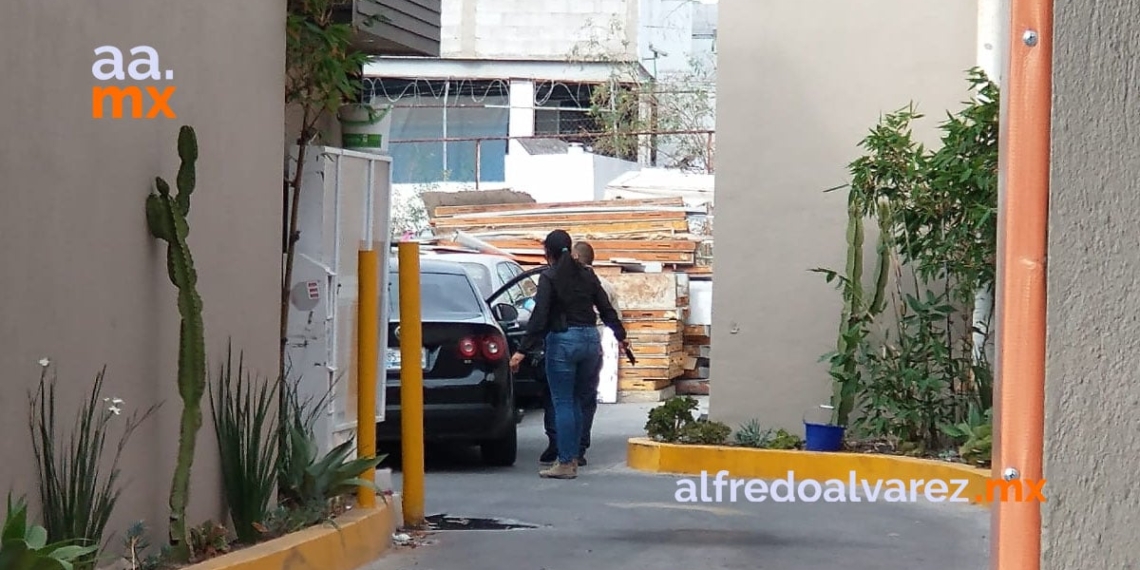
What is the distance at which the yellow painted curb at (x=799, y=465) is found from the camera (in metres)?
9.76

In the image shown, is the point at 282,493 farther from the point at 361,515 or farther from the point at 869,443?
the point at 869,443

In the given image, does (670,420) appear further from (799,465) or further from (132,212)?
(132,212)

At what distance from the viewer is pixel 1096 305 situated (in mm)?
2322

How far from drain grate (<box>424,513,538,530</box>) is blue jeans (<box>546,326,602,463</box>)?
2.24m

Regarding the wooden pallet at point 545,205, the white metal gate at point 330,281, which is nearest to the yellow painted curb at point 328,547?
the white metal gate at point 330,281

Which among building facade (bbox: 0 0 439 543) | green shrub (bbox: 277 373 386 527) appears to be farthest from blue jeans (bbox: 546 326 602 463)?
building facade (bbox: 0 0 439 543)

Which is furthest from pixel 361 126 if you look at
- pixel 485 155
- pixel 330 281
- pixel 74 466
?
pixel 485 155

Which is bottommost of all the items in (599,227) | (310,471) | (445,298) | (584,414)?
(584,414)

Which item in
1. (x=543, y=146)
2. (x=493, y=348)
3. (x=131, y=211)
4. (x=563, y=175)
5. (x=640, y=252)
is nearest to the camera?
(x=131, y=211)

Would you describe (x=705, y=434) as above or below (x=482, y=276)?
below

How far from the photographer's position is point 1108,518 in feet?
7.66

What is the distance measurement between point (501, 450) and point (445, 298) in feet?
4.13

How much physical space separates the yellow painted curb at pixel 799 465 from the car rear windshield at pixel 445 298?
1624mm

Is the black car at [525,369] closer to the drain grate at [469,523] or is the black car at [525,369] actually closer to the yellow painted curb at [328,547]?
the drain grate at [469,523]
